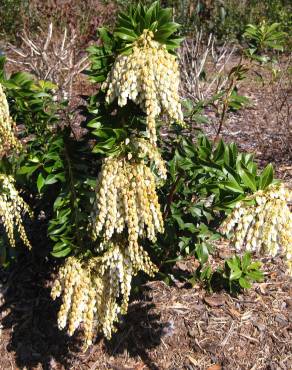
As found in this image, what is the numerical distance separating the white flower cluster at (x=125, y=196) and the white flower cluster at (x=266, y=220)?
0.37 m

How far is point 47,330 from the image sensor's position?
3.81 m

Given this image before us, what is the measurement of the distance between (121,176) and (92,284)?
31.1 inches

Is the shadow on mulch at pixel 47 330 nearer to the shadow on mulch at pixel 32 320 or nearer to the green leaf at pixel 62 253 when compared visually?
the shadow on mulch at pixel 32 320

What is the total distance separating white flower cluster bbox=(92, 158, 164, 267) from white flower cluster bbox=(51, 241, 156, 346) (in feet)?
1.07

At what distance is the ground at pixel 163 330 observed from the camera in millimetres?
3639

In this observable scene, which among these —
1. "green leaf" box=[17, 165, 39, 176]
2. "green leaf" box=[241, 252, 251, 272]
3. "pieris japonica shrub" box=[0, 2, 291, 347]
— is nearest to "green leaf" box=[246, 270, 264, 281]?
"green leaf" box=[241, 252, 251, 272]

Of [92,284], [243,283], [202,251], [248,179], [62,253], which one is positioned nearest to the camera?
[248,179]

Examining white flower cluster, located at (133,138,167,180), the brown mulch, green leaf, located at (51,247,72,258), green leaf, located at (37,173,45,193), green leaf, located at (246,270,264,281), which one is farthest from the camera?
green leaf, located at (246,270,264,281)

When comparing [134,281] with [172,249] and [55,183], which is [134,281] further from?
[55,183]

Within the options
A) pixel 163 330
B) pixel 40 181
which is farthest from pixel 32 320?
pixel 40 181

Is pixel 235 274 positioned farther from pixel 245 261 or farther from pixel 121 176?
pixel 121 176

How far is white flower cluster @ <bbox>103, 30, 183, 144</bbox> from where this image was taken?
2.20m

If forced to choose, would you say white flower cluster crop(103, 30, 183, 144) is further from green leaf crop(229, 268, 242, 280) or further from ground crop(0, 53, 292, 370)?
ground crop(0, 53, 292, 370)

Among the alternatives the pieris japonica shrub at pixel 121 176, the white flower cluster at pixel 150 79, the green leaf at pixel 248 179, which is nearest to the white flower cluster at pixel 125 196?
the pieris japonica shrub at pixel 121 176
